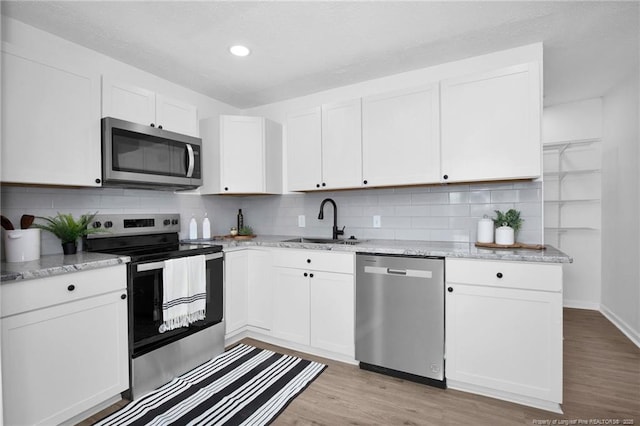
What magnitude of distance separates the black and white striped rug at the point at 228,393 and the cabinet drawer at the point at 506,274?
4.11 feet

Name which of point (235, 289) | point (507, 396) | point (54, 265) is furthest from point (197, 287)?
point (507, 396)

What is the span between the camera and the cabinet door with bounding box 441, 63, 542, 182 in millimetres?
2160

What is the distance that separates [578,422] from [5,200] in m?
3.63

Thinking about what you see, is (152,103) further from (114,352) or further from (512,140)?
(512,140)

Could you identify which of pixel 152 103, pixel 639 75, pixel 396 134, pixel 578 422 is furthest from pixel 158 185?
pixel 639 75

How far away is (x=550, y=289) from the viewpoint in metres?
1.87

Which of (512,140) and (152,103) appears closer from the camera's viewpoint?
(512,140)

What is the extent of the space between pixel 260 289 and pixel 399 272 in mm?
1300

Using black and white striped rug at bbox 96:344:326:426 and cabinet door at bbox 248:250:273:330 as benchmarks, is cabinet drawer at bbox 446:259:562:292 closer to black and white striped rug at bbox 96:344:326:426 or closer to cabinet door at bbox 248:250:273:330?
black and white striped rug at bbox 96:344:326:426

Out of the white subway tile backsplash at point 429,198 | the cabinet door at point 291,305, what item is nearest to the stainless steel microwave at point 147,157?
the cabinet door at point 291,305

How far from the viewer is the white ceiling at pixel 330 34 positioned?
190cm

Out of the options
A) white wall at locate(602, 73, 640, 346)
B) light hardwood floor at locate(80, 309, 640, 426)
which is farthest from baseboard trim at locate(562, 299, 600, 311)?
light hardwood floor at locate(80, 309, 640, 426)

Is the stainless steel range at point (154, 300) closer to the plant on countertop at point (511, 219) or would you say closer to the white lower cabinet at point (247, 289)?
the white lower cabinet at point (247, 289)

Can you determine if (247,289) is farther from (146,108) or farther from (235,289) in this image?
Answer: (146,108)
